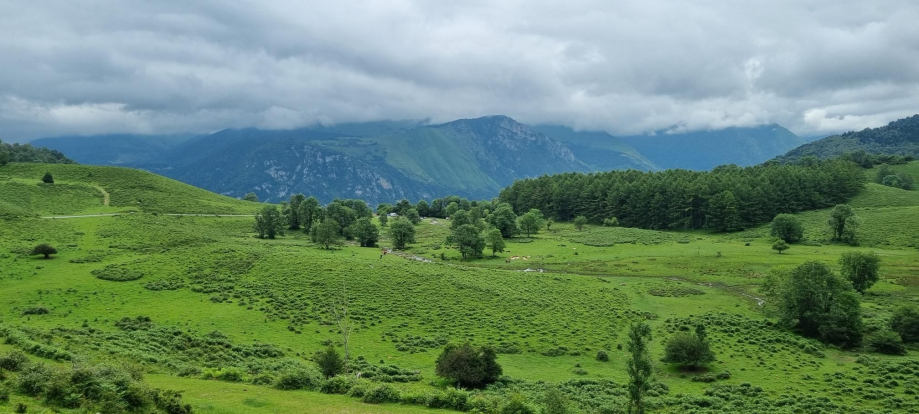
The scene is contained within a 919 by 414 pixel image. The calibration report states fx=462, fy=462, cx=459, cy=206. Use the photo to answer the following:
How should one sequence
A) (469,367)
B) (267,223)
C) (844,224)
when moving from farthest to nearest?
(267,223) → (844,224) → (469,367)

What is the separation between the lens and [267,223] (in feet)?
359

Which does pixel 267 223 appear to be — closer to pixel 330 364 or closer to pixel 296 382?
pixel 330 364

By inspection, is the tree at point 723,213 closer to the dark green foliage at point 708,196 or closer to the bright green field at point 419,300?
the dark green foliage at point 708,196

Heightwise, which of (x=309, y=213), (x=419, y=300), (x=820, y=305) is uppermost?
(x=309, y=213)

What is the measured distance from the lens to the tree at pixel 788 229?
10075 centimetres

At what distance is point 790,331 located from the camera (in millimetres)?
51156

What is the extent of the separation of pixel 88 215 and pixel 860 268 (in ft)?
459

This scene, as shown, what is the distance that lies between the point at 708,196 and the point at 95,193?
551ft

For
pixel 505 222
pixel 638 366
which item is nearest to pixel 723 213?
pixel 505 222

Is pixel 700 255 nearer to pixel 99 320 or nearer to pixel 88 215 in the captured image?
pixel 99 320

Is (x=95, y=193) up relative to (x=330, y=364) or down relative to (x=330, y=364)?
up

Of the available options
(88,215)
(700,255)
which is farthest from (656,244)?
(88,215)

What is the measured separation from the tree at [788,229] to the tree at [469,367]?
9310 centimetres

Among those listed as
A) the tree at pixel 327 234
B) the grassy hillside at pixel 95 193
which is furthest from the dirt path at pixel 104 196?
the tree at pixel 327 234
